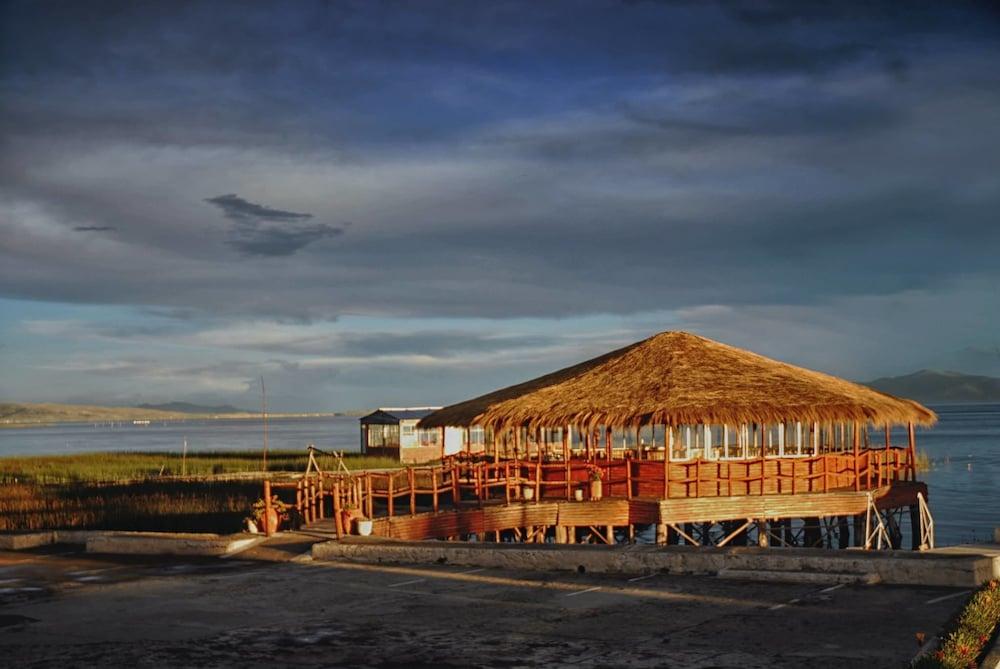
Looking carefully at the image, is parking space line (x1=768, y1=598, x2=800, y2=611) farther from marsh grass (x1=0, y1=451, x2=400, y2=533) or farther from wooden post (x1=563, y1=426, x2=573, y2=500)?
marsh grass (x1=0, y1=451, x2=400, y2=533)

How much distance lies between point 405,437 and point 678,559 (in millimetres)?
43508

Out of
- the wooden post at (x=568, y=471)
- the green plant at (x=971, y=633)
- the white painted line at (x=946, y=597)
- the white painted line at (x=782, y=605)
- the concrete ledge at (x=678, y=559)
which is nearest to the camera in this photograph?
the green plant at (x=971, y=633)

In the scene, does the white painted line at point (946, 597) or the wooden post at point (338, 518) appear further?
the wooden post at point (338, 518)

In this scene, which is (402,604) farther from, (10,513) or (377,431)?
(377,431)

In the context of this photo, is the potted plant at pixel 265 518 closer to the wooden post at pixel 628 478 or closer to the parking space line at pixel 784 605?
the wooden post at pixel 628 478

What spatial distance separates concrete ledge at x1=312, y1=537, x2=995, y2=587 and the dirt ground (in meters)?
0.31

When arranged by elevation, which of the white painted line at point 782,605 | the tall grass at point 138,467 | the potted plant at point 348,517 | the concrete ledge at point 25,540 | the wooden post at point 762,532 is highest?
the potted plant at point 348,517

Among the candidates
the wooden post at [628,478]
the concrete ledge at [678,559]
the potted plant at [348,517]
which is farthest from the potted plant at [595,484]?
the concrete ledge at [678,559]

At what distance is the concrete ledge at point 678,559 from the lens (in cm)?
1314

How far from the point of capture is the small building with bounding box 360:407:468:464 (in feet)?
187

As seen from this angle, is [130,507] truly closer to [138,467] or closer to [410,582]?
[410,582]

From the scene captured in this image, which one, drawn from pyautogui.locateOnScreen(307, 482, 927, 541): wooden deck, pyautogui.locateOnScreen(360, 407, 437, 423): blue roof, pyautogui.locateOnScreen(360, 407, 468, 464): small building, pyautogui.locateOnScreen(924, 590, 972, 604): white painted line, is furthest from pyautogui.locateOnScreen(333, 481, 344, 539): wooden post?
pyautogui.locateOnScreen(360, 407, 437, 423): blue roof

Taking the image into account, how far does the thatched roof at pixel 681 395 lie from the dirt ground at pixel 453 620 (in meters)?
10.6

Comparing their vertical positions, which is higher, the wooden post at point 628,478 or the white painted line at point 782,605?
the wooden post at point 628,478
